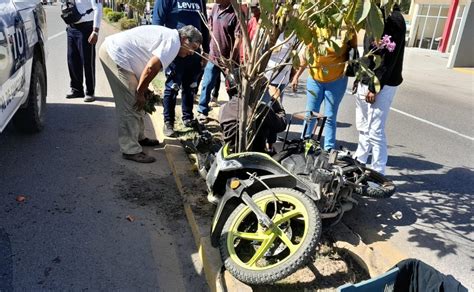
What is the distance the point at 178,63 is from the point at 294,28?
9.74 feet

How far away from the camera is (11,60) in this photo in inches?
145

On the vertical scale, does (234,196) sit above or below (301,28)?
below

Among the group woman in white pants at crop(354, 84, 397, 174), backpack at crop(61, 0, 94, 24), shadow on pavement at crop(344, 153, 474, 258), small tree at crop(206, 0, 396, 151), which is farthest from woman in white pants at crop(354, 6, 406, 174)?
backpack at crop(61, 0, 94, 24)

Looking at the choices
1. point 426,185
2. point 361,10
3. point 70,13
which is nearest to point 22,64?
point 70,13

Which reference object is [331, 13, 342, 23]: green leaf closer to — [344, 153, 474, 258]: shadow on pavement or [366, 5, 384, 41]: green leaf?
[366, 5, 384, 41]: green leaf

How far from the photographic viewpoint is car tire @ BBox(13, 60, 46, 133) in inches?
188

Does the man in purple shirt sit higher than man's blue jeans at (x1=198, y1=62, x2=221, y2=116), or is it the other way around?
the man in purple shirt

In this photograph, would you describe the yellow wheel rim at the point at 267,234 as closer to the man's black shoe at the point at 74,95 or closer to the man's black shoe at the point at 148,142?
the man's black shoe at the point at 148,142

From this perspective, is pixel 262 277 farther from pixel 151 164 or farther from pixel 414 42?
pixel 414 42

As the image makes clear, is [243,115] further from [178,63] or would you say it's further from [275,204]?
[178,63]

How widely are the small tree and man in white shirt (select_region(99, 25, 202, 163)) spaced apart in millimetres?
896

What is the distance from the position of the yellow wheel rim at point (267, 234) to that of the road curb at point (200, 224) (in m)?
0.15

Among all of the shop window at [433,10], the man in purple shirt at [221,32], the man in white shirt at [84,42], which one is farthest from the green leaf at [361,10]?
the shop window at [433,10]

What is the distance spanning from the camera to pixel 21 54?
4051mm
